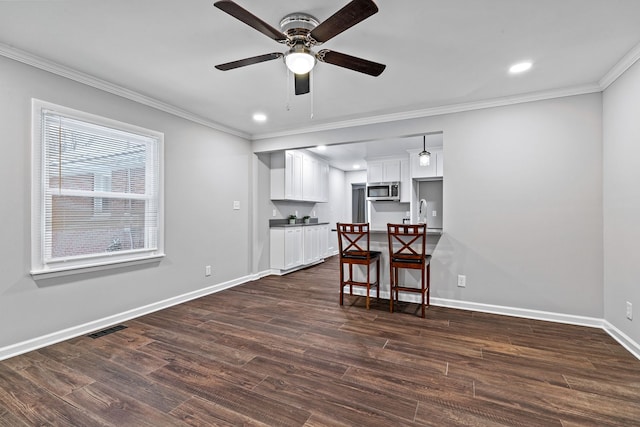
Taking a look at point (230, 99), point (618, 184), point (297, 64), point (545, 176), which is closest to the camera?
point (297, 64)

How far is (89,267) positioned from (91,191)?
28.9 inches

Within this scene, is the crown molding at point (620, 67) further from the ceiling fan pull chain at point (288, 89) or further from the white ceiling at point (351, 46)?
the ceiling fan pull chain at point (288, 89)

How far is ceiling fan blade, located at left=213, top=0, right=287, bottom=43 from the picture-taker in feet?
4.98

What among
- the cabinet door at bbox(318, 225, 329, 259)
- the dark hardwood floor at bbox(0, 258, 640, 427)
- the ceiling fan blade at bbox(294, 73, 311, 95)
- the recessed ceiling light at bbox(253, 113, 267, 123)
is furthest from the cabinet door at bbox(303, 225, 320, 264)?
the ceiling fan blade at bbox(294, 73, 311, 95)

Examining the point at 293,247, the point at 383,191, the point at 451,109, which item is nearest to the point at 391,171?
the point at 383,191

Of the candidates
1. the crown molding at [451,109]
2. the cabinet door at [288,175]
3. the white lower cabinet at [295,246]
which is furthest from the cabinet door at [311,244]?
the crown molding at [451,109]

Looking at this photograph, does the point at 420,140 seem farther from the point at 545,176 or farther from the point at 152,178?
the point at 152,178

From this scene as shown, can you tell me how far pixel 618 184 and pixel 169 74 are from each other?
4.26m

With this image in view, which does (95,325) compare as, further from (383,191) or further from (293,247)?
(383,191)

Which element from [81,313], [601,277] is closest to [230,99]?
[81,313]

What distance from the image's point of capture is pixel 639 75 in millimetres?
2385

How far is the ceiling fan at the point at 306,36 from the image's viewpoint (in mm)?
1648

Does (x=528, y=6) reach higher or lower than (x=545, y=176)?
higher

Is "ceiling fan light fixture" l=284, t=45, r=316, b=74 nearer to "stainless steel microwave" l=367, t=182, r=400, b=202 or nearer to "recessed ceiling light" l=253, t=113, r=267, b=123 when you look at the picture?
"recessed ceiling light" l=253, t=113, r=267, b=123
